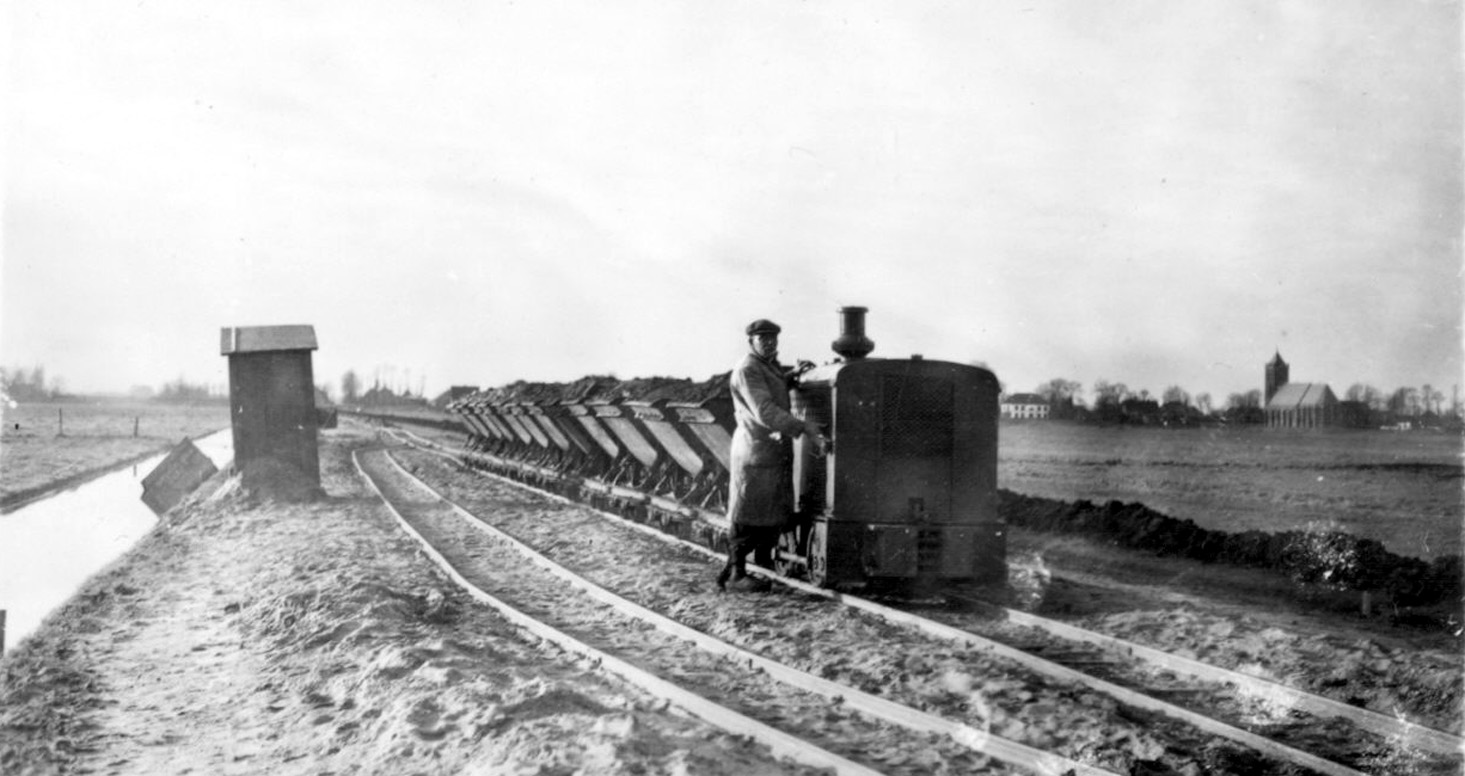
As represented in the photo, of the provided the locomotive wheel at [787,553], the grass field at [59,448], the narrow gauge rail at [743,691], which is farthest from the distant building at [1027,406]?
the grass field at [59,448]

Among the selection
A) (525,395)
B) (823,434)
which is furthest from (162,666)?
(525,395)

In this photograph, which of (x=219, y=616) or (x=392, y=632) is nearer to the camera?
(x=392, y=632)

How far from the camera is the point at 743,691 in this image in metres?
5.21

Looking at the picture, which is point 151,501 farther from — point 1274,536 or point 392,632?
point 1274,536

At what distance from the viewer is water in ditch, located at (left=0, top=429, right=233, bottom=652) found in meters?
10.6

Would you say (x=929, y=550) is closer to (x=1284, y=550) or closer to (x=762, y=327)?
(x=762, y=327)

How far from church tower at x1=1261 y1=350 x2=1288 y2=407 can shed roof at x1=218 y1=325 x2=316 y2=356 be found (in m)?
14.8

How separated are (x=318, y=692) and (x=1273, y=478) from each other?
1716 cm

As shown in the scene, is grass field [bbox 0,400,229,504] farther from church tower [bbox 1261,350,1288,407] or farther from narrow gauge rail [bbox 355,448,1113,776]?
church tower [bbox 1261,350,1288,407]

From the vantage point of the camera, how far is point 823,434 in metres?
7.78

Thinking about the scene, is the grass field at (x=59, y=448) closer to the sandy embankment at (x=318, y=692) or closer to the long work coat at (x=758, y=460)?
the sandy embankment at (x=318, y=692)

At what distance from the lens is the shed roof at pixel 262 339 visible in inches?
675

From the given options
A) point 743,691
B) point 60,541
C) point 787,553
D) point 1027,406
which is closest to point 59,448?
point 60,541

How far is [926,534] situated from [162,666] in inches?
207
